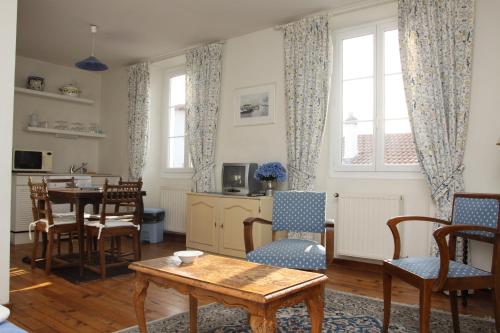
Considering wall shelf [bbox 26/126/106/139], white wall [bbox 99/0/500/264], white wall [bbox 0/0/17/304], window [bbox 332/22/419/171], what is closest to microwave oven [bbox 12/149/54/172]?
wall shelf [bbox 26/126/106/139]

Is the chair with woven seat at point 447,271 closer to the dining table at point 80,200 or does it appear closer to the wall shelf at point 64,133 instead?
the dining table at point 80,200

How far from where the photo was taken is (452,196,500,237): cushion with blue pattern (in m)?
2.59

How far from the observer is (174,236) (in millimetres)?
5922

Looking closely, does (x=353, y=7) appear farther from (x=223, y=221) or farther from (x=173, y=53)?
(x=173, y=53)

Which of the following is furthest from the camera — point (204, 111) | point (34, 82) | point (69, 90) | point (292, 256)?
point (69, 90)

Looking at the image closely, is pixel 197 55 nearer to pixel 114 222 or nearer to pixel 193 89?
pixel 193 89

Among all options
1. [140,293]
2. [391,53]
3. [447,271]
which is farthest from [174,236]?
[447,271]

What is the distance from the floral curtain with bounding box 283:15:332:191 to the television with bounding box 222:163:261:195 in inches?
17.2

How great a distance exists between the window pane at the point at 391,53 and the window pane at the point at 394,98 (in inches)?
2.9

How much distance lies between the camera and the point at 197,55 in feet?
17.9

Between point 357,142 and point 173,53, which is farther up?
point 173,53

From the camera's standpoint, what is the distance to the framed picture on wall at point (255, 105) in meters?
4.75

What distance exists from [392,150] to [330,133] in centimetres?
69

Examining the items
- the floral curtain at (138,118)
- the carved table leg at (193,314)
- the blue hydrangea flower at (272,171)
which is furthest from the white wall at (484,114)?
the floral curtain at (138,118)
